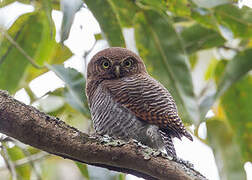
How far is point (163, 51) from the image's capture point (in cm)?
414

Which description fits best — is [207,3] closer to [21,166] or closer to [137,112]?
[137,112]

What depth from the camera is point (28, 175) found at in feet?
14.3

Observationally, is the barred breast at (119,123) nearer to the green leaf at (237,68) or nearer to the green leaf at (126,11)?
the green leaf at (126,11)

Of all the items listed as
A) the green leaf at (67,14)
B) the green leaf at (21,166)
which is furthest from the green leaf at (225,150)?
the green leaf at (67,14)

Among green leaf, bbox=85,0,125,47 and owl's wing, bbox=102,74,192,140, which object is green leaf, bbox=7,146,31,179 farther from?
green leaf, bbox=85,0,125,47

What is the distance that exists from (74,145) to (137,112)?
1.10 metres

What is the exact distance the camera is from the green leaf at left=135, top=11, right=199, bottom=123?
155 inches

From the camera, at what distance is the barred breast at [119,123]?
136 inches

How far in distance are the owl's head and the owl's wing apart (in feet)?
1.59

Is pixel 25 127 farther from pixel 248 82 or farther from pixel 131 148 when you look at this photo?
pixel 248 82

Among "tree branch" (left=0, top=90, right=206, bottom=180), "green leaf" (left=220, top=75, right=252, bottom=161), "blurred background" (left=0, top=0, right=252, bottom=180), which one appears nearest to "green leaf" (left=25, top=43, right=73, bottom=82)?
"blurred background" (left=0, top=0, right=252, bottom=180)

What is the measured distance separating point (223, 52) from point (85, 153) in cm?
291

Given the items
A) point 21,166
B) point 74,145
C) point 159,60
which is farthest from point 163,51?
point 74,145

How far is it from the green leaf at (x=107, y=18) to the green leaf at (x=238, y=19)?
3.63ft
